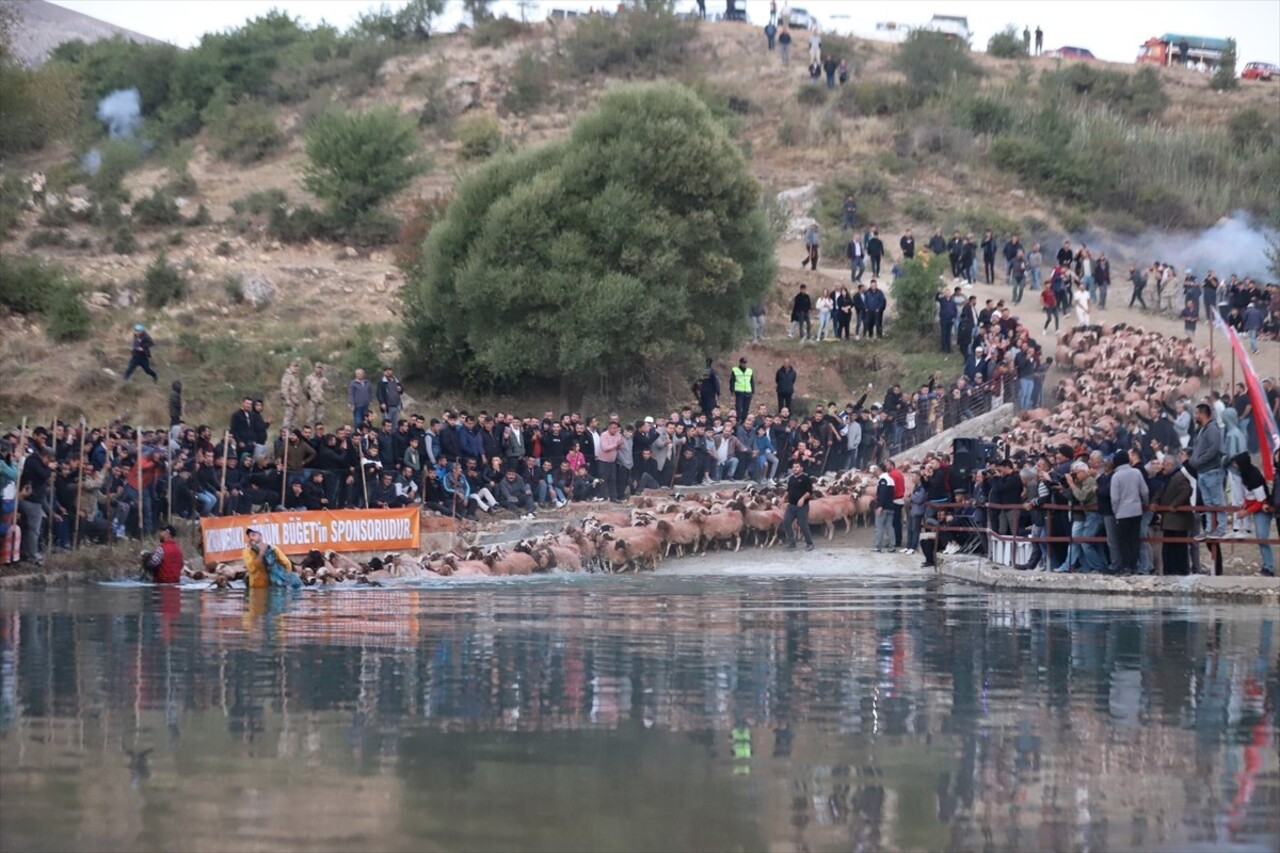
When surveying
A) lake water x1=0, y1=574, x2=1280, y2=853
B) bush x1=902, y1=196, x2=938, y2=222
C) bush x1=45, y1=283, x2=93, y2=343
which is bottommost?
lake water x1=0, y1=574, x2=1280, y2=853

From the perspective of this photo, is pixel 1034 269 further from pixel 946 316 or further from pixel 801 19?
pixel 801 19

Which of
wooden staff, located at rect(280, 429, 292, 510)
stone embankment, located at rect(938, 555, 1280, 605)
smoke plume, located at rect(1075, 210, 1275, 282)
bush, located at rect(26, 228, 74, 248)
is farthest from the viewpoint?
smoke plume, located at rect(1075, 210, 1275, 282)

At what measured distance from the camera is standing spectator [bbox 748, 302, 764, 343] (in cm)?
4841

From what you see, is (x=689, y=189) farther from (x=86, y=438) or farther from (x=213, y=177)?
(x=213, y=177)

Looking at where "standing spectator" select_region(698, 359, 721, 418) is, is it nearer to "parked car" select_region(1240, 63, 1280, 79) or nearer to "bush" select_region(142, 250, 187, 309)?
"bush" select_region(142, 250, 187, 309)

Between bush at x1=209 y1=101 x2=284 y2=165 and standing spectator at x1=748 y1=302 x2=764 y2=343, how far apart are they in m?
37.9

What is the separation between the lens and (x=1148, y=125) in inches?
3329

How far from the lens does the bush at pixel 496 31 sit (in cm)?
9225

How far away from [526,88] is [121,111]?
24.1 metres

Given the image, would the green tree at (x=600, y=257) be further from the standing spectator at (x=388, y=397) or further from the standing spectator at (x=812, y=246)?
the standing spectator at (x=812, y=246)

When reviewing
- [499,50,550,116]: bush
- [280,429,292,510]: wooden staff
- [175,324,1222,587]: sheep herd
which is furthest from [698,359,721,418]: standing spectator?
[499,50,550,116]: bush

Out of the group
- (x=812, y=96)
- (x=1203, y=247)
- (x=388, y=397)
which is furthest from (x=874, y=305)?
(x=812, y=96)

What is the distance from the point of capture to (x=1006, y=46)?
9588 centimetres

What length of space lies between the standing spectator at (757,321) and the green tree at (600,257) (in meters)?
1.96
